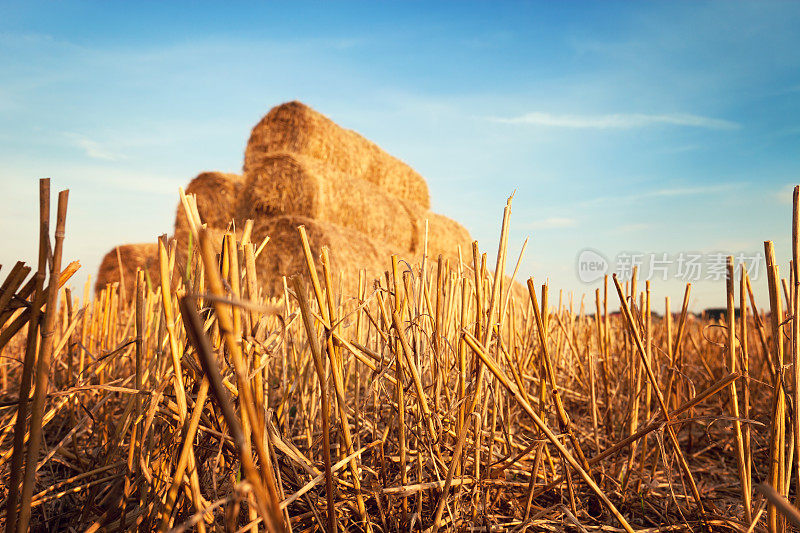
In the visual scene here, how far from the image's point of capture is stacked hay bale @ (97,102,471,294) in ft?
18.7

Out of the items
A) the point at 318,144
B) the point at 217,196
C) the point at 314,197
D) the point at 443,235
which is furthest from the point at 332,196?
the point at 443,235

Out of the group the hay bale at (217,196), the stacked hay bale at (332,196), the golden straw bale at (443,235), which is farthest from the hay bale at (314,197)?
the golden straw bale at (443,235)

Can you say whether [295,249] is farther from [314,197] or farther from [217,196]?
[217,196]

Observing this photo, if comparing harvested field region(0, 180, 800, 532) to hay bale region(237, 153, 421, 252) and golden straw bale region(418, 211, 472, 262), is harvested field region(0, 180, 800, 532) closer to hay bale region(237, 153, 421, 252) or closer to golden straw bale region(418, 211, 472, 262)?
hay bale region(237, 153, 421, 252)

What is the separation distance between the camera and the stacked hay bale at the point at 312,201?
569 centimetres

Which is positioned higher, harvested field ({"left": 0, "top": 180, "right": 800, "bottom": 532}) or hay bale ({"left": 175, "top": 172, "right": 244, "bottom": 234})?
hay bale ({"left": 175, "top": 172, "right": 244, "bottom": 234})

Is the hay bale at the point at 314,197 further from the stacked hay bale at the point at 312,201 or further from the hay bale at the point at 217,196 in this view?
the hay bale at the point at 217,196

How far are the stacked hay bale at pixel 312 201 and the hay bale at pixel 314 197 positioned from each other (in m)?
0.01

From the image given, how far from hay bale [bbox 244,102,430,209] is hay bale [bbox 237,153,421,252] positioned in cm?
25

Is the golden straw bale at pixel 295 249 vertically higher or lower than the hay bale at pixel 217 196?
lower

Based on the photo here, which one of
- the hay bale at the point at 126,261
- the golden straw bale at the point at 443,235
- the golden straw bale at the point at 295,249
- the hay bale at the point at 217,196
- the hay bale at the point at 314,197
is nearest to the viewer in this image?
the golden straw bale at the point at 295,249

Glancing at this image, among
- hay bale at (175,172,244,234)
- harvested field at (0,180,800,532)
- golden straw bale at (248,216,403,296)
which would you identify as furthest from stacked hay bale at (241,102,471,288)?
harvested field at (0,180,800,532)

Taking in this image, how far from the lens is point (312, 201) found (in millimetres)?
5945

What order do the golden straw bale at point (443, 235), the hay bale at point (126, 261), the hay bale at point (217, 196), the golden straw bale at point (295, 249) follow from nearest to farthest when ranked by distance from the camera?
the golden straw bale at point (295, 249) → the hay bale at point (217, 196) → the hay bale at point (126, 261) → the golden straw bale at point (443, 235)
